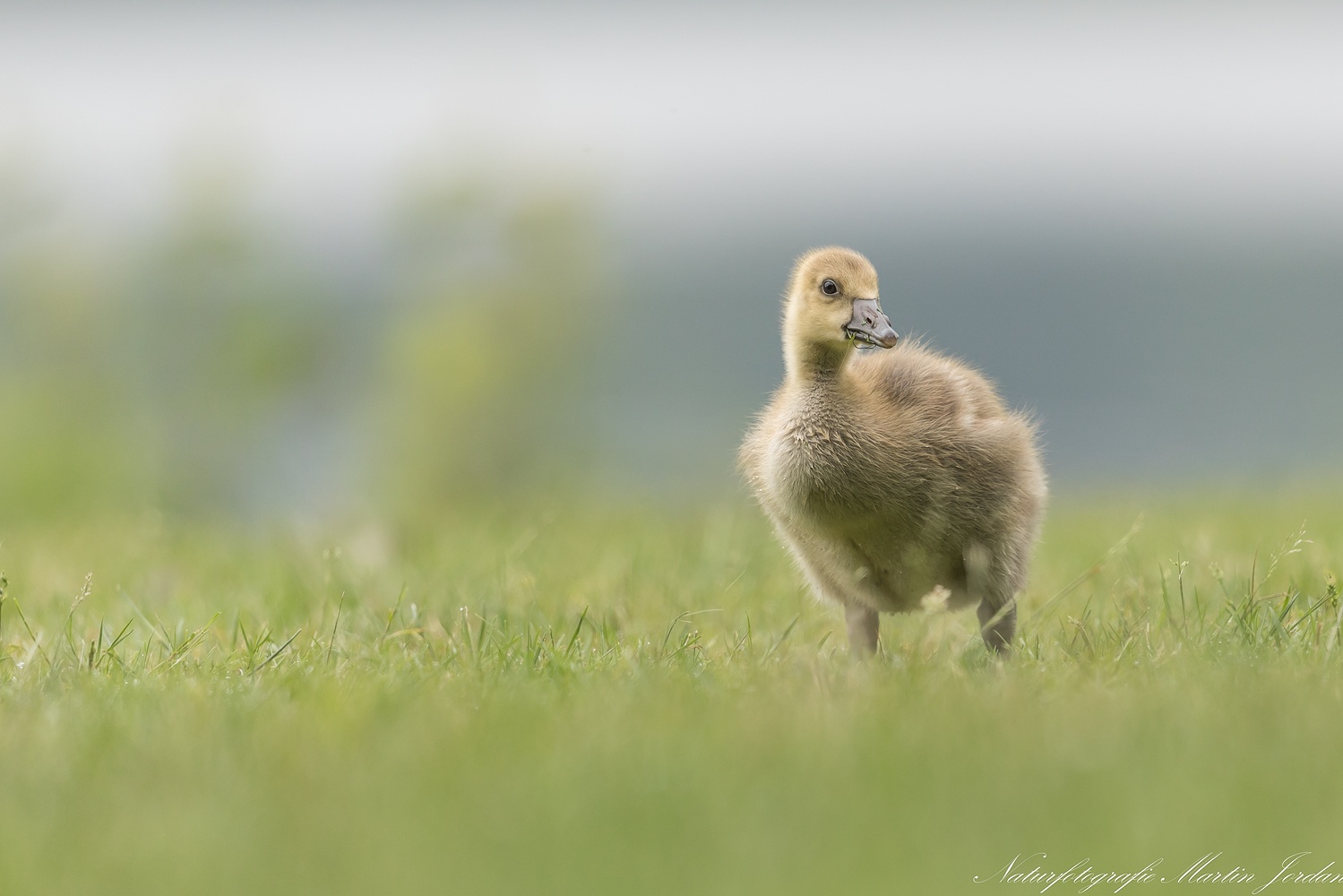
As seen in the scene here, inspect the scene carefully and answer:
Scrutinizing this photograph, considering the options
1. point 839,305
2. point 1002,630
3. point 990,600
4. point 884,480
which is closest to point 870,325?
point 839,305

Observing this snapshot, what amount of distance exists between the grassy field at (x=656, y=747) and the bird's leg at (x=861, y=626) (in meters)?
0.07

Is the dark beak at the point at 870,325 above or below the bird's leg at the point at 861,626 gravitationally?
above

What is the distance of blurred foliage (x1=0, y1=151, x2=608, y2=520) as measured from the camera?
3919 centimetres

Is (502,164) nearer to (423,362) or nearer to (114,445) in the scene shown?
(423,362)

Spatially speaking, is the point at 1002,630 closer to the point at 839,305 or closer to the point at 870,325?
the point at 870,325

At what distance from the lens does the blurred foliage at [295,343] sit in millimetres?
39188

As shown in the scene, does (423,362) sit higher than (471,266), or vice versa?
(471,266)

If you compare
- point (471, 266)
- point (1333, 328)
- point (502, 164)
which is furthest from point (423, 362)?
point (1333, 328)

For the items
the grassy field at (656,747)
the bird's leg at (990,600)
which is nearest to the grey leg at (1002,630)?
the bird's leg at (990,600)

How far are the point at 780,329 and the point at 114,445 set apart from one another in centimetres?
3597

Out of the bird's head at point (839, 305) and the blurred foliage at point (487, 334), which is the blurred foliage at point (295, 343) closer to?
the blurred foliage at point (487, 334)

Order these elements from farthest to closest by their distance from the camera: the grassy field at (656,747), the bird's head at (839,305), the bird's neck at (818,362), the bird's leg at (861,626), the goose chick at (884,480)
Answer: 1. the bird's neck at (818,362)
2. the bird's head at (839,305)
3. the bird's leg at (861,626)
4. the goose chick at (884,480)
5. the grassy field at (656,747)

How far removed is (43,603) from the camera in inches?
245

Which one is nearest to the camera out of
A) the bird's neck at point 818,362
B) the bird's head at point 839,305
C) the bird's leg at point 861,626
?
the bird's leg at point 861,626
